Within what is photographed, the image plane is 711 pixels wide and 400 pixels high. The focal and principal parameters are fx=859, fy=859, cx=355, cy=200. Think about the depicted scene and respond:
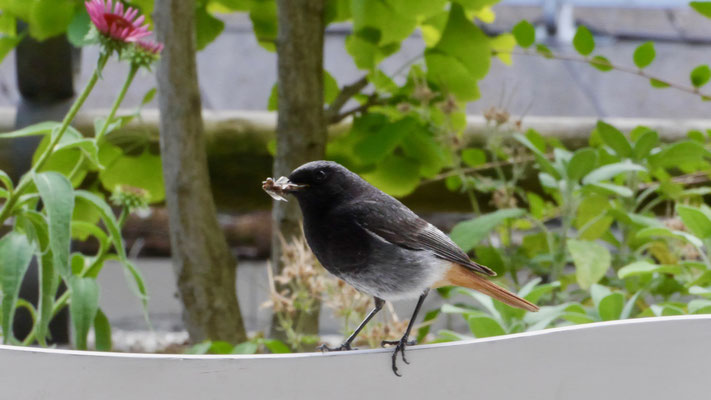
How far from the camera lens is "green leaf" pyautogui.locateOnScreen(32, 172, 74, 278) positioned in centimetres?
53

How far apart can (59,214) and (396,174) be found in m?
0.36

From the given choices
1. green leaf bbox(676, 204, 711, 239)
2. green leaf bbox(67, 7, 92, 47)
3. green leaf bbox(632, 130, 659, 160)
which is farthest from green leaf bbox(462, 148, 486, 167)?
green leaf bbox(67, 7, 92, 47)

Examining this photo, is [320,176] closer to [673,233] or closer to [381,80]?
[673,233]

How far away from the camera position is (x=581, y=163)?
714mm

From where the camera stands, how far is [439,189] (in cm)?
100

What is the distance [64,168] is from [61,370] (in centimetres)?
40

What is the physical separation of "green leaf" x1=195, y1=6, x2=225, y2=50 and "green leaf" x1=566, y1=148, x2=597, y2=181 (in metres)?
0.42

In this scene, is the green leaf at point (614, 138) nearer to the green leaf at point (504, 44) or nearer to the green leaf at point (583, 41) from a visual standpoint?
the green leaf at point (583, 41)

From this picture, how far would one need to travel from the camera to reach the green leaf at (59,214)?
1.73 feet

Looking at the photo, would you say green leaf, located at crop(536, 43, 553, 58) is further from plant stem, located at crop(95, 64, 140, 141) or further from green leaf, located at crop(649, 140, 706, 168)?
plant stem, located at crop(95, 64, 140, 141)

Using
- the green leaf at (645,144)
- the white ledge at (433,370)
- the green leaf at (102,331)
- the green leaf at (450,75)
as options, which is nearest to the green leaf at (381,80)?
the green leaf at (450,75)

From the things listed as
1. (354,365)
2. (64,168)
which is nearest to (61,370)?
(354,365)

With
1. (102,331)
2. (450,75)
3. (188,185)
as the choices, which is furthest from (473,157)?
(102,331)

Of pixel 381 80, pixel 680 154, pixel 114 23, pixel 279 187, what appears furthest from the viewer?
pixel 381 80
